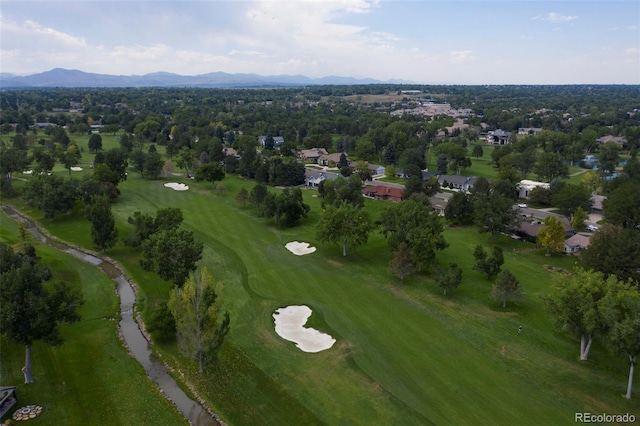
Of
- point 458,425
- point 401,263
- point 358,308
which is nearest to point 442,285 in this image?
point 401,263

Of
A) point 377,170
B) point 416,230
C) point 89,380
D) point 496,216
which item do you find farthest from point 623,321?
point 377,170

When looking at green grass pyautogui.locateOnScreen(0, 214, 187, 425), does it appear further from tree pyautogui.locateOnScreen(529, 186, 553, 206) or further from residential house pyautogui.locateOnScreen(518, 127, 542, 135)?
residential house pyautogui.locateOnScreen(518, 127, 542, 135)

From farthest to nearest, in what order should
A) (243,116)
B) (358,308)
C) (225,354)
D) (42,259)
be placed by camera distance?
(243,116)
(42,259)
(358,308)
(225,354)

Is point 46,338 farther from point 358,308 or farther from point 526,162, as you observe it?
point 526,162

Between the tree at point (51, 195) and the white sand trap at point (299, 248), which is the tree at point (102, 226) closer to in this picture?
the tree at point (51, 195)

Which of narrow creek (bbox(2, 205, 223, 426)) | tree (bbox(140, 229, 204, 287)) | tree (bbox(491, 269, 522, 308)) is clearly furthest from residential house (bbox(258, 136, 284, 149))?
tree (bbox(491, 269, 522, 308))

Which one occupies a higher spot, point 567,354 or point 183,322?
point 183,322
